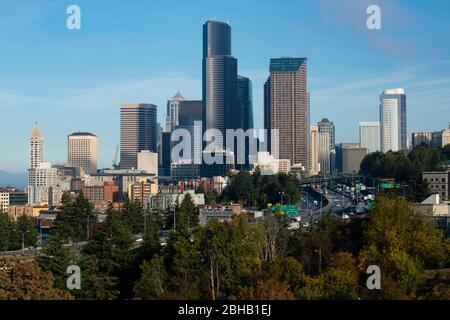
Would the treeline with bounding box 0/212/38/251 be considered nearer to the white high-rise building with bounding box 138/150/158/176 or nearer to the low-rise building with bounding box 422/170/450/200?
the low-rise building with bounding box 422/170/450/200

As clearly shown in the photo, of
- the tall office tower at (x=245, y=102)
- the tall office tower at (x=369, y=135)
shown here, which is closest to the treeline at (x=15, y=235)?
the tall office tower at (x=245, y=102)

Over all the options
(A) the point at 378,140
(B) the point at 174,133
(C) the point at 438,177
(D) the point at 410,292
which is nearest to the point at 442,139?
(A) the point at 378,140


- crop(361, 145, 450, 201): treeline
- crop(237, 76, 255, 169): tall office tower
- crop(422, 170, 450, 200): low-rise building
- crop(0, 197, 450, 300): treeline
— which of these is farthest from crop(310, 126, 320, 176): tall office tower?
crop(0, 197, 450, 300): treeline

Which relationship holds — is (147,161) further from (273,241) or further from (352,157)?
(273,241)

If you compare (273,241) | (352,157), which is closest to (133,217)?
(273,241)

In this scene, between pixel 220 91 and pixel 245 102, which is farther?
pixel 245 102

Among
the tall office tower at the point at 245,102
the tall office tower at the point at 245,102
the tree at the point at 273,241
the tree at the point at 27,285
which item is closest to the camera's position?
the tree at the point at 27,285

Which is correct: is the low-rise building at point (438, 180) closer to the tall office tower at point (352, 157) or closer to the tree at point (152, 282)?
the tree at point (152, 282)

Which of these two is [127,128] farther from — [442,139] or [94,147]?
[442,139]
